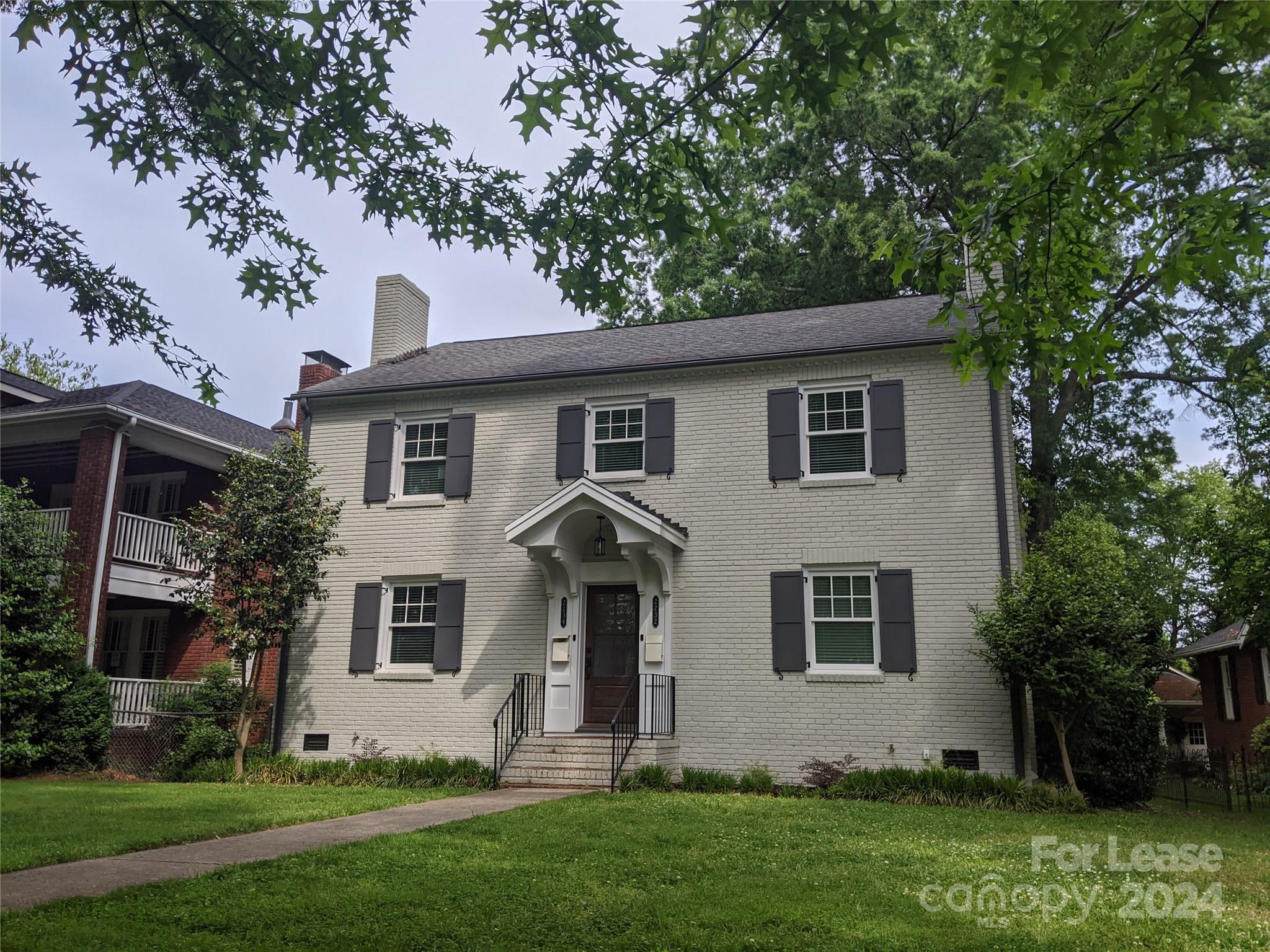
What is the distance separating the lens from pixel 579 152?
200 inches

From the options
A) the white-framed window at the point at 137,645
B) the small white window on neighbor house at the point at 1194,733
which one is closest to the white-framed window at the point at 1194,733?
the small white window on neighbor house at the point at 1194,733

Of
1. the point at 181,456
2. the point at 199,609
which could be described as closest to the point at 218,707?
the point at 199,609

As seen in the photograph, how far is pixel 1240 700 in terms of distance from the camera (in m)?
24.8

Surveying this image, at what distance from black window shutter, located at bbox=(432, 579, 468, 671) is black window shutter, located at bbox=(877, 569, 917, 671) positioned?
6188 mm

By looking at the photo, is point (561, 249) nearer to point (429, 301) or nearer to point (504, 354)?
point (504, 354)

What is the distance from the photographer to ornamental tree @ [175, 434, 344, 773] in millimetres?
14000

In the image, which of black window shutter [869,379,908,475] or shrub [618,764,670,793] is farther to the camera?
black window shutter [869,379,908,475]

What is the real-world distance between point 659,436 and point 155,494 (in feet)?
37.0

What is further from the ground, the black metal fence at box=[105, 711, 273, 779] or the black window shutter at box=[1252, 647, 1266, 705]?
the black window shutter at box=[1252, 647, 1266, 705]

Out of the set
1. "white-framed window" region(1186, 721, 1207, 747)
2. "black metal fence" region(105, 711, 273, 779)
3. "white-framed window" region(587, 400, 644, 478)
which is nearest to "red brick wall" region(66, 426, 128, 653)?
"black metal fence" region(105, 711, 273, 779)

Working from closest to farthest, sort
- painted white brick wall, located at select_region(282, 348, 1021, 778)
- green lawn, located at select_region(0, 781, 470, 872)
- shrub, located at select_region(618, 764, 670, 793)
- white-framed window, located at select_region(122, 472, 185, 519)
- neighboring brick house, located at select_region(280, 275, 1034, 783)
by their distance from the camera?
green lawn, located at select_region(0, 781, 470, 872) < shrub, located at select_region(618, 764, 670, 793) < painted white brick wall, located at select_region(282, 348, 1021, 778) < neighboring brick house, located at select_region(280, 275, 1034, 783) < white-framed window, located at select_region(122, 472, 185, 519)

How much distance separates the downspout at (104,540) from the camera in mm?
15125

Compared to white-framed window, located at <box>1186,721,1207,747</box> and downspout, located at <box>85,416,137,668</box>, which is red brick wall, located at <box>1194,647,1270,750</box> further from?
downspout, located at <box>85,416,137,668</box>

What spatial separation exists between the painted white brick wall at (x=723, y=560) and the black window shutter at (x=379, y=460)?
0.20 metres
